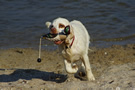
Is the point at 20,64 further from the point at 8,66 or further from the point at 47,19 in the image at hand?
the point at 47,19

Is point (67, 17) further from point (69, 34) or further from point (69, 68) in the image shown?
point (69, 34)

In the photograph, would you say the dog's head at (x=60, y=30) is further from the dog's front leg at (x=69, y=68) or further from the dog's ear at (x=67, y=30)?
the dog's front leg at (x=69, y=68)

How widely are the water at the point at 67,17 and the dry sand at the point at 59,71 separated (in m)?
1.05

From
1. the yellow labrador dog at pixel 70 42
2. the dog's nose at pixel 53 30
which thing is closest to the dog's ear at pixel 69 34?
the yellow labrador dog at pixel 70 42

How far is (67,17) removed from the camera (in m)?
13.2

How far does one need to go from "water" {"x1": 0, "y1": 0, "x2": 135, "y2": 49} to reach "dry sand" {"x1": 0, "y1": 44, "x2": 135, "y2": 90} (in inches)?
41.4

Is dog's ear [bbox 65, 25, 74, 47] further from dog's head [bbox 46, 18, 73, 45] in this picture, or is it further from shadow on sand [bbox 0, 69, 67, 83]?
shadow on sand [bbox 0, 69, 67, 83]

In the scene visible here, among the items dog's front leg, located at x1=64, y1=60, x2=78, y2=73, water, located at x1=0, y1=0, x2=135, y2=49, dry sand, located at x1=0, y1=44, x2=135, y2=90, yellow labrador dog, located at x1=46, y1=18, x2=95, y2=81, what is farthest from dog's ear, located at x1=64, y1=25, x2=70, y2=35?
water, located at x1=0, y1=0, x2=135, y2=49

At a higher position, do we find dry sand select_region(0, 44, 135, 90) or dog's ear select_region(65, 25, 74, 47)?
dog's ear select_region(65, 25, 74, 47)

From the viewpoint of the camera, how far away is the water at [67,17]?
35.2ft

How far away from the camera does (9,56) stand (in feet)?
29.9

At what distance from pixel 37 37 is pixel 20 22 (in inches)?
85.4

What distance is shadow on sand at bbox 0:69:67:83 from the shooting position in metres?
6.80

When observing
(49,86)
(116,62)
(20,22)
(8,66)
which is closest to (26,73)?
(8,66)
